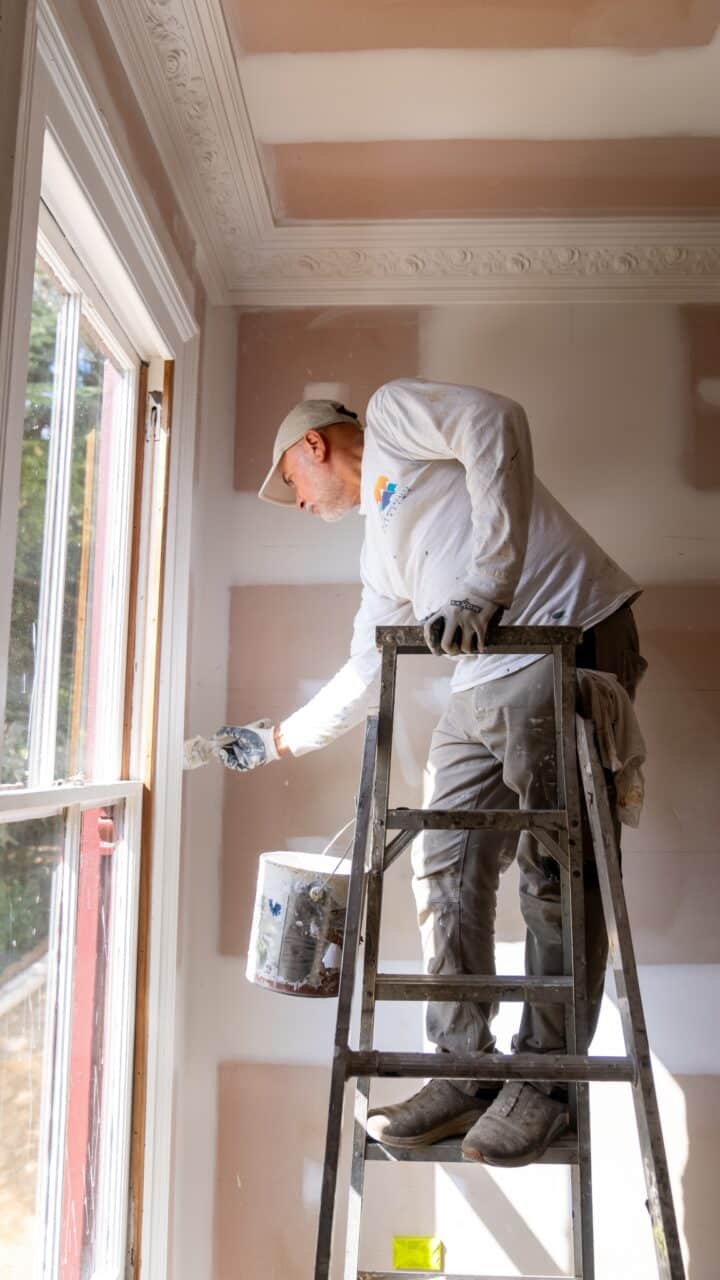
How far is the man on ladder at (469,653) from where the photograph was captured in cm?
167

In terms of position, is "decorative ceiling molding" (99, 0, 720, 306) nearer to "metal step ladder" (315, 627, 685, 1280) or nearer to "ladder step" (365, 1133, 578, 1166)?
"metal step ladder" (315, 627, 685, 1280)

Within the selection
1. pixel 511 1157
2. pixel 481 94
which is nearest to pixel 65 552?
pixel 511 1157

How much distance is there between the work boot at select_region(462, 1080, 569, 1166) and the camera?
60.9 inches

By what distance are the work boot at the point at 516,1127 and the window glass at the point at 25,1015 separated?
2.28ft

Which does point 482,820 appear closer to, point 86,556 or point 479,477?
point 479,477

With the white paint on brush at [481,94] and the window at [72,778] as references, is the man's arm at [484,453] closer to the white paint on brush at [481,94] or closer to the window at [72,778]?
the window at [72,778]

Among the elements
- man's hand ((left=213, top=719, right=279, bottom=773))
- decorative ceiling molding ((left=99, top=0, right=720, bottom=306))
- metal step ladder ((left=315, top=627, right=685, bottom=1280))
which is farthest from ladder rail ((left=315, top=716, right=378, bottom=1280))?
decorative ceiling molding ((left=99, top=0, right=720, bottom=306))

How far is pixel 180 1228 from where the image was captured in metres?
2.46

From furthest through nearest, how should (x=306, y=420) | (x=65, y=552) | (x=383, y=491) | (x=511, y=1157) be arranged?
(x=306, y=420) < (x=383, y=491) < (x=65, y=552) < (x=511, y=1157)

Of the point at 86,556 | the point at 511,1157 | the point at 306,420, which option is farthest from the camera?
the point at 306,420

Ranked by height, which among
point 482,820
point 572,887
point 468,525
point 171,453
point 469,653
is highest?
point 171,453

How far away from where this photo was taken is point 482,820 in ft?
5.11

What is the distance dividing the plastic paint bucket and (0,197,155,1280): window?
354 millimetres

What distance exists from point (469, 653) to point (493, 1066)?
595 mm
